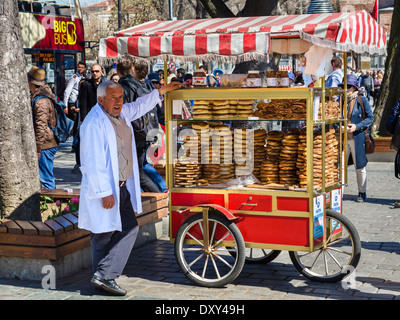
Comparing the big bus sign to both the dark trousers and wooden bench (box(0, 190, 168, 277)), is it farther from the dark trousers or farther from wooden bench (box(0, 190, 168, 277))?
the dark trousers

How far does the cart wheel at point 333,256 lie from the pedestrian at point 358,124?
9.70 feet

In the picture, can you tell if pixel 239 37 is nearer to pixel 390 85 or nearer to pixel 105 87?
Result: pixel 105 87

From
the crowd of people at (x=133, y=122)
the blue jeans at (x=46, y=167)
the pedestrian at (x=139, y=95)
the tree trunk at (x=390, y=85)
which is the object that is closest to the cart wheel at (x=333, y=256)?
the crowd of people at (x=133, y=122)

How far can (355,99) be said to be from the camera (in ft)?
31.0

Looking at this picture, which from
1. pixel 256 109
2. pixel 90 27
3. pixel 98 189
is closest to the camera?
pixel 98 189

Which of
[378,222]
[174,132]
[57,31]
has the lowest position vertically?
[378,222]

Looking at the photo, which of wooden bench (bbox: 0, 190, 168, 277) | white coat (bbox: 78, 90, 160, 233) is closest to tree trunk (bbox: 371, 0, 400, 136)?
wooden bench (bbox: 0, 190, 168, 277)

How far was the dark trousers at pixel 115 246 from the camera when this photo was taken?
5488 millimetres

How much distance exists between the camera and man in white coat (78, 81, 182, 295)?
5.32 meters

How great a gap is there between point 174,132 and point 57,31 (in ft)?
60.7

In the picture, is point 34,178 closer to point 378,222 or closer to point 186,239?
point 186,239

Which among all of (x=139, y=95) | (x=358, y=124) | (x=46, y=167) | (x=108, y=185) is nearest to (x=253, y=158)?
(x=108, y=185)

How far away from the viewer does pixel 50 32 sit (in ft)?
75.9

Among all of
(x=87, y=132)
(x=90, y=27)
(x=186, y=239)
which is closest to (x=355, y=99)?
(x=186, y=239)
